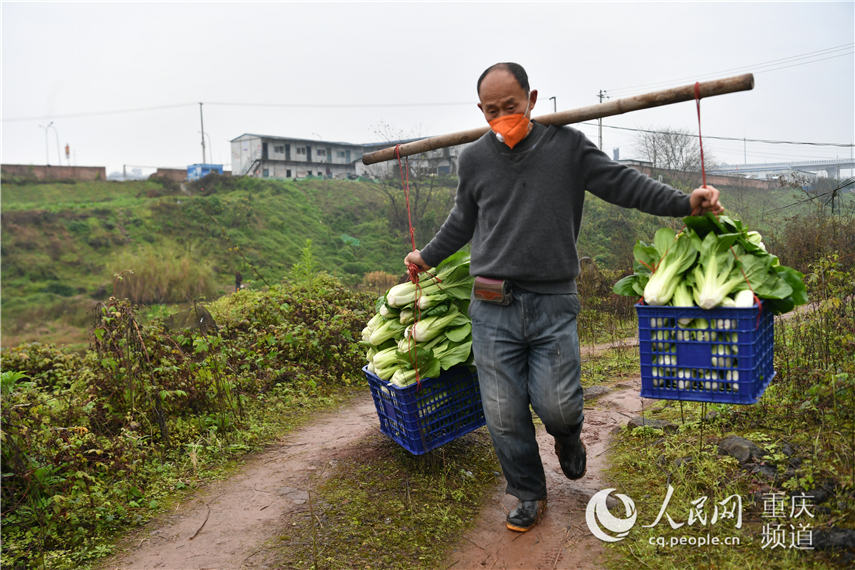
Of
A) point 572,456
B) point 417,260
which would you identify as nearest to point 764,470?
point 572,456

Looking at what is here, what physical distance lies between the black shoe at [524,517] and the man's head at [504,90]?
2105 millimetres

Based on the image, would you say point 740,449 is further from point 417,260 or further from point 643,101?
point 417,260

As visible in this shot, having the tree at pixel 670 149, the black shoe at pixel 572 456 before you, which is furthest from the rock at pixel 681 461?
the tree at pixel 670 149

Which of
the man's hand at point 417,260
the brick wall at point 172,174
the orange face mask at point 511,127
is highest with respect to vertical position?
the brick wall at point 172,174

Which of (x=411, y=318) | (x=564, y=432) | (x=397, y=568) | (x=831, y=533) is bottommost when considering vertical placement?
(x=397, y=568)

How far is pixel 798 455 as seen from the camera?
340cm

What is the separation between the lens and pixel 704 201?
110 inches

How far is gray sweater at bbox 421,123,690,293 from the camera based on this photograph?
3.12m

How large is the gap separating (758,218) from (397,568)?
25253 mm

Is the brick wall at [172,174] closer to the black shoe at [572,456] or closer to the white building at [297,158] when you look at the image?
the white building at [297,158]

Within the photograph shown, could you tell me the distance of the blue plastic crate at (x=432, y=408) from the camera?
12.2 feet

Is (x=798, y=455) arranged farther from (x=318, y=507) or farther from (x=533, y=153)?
(x=318, y=507)

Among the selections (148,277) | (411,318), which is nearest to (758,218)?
(148,277)

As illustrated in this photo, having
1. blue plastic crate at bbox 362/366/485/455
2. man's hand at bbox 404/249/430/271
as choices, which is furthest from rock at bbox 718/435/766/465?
man's hand at bbox 404/249/430/271
